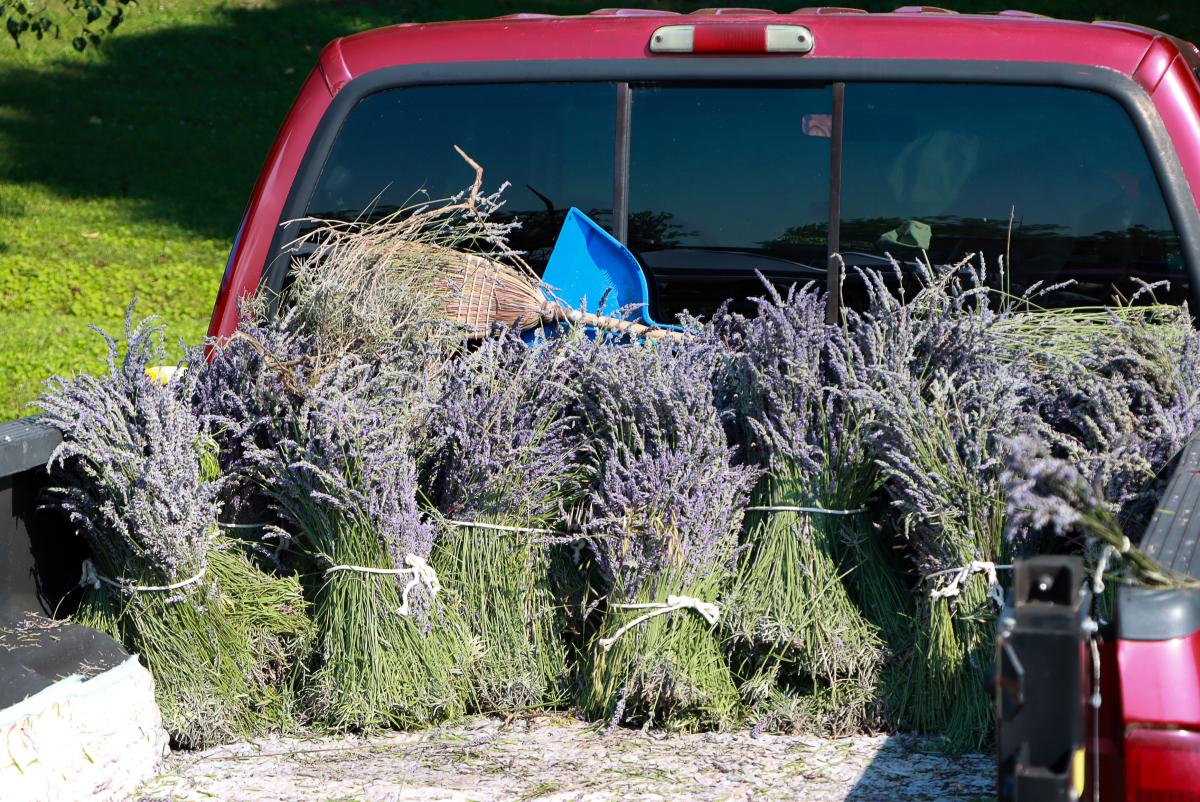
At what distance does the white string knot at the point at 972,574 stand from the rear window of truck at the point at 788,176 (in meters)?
0.77

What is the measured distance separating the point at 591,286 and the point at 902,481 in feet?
3.44

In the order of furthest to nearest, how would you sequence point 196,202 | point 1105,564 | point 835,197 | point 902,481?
point 196,202
point 835,197
point 902,481
point 1105,564

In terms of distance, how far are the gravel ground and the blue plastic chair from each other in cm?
113

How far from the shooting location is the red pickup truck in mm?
3193

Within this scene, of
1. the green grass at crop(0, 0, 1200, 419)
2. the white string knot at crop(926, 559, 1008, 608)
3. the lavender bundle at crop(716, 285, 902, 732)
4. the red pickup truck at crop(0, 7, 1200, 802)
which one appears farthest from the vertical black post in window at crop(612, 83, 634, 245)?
the green grass at crop(0, 0, 1200, 419)

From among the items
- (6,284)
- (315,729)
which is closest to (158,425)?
(315,729)

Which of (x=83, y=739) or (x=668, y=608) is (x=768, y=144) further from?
(x=83, y=739)

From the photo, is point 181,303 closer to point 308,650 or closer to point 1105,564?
point 308,650

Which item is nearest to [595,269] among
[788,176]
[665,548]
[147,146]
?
[788,176]

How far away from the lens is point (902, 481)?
2895 mm

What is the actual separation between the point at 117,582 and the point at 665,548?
4.59 feet

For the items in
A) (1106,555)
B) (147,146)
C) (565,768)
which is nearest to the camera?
(1106,555)

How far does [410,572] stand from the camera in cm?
312

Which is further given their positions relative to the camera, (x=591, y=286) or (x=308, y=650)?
(x=591, y=286)
